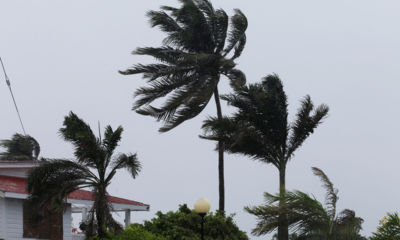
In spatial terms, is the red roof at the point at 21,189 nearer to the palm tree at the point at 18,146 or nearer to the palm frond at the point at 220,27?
the palm frond at the point at 220,27

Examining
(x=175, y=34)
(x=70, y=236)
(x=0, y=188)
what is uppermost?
(x=175, y=34)

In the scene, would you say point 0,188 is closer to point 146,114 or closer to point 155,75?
point 146,114

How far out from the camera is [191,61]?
3009 centimetres

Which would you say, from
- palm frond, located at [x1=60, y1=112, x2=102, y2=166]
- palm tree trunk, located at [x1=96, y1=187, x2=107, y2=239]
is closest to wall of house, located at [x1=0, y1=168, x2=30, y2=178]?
palm frond, located at [x1=60, y1=112, x2=102, y2=166]

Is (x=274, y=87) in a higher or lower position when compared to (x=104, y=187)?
higher

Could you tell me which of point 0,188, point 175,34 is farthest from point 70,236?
point 175,34

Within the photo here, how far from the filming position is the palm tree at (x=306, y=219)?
14695mm

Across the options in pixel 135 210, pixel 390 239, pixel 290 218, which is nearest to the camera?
pixel 390 239

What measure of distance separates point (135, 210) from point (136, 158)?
249 inches

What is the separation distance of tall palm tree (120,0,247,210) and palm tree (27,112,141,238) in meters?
7.04

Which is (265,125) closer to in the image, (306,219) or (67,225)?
(67,225)

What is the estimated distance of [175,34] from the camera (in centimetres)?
3102

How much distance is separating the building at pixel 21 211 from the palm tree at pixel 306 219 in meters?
8.98

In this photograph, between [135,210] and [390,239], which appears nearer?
[390,239]
